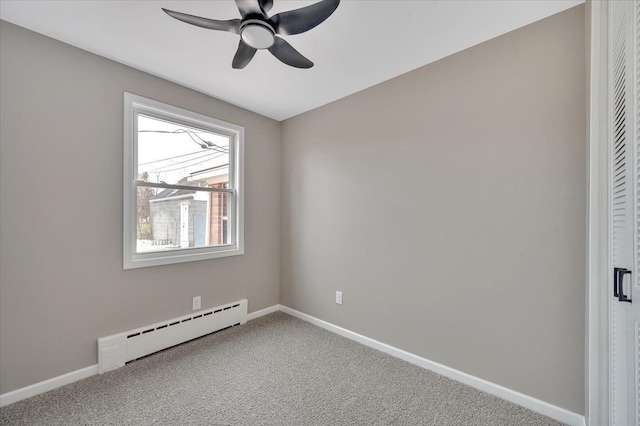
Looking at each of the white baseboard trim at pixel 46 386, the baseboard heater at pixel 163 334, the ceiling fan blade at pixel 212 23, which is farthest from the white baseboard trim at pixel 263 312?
the ceiling fan blade at pixel 212 23

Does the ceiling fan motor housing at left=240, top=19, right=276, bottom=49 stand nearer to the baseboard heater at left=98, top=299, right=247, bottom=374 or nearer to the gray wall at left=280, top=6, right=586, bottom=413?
the gray wall at left=280, top=6, right=586, bottom=413

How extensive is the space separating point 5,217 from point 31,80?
3.12ft

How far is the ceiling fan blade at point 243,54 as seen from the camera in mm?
1643

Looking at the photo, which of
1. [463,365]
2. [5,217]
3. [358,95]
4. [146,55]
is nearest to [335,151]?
[358,95]

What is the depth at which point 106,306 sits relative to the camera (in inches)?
84.0

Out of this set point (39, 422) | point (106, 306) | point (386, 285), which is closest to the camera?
point (39, 422)

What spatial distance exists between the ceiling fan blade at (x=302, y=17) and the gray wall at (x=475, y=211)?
119 centimetres

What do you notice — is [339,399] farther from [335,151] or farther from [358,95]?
[358,95]

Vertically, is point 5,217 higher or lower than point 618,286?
higher

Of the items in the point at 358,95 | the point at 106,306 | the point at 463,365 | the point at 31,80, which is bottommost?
the point at 463,365

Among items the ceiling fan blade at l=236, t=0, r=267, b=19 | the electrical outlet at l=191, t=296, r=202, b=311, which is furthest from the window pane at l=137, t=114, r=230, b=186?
the ceiling fan blade at l=236, t=0, r=267, b=19

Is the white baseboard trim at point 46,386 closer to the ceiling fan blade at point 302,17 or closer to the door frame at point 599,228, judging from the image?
the ceiling fan blade at point 302,17

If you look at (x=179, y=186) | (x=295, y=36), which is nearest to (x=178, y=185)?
(x=179, y=186)

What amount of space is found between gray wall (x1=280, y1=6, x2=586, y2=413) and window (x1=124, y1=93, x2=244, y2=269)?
1.16 meters
